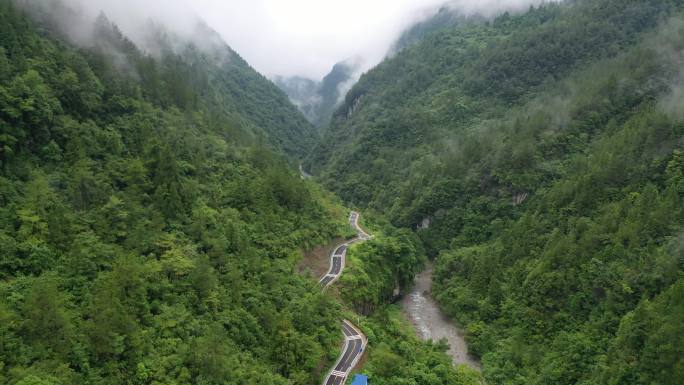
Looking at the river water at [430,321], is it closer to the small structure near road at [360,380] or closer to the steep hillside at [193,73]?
the small structure near road at [360,380]

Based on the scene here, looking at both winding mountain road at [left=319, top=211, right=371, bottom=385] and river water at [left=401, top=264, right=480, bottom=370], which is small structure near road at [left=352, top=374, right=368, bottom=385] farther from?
river water at [left=401, top=264, right=480, bottom=370]

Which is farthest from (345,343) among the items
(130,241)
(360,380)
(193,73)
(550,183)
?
(193,73)

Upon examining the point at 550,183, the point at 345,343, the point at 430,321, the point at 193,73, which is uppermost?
the point at 550,183

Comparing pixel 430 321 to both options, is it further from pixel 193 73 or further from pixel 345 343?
pixel 193 73

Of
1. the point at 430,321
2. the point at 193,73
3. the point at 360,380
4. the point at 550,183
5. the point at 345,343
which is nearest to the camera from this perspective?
the point at 360,380

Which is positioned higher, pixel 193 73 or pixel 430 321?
pixel 193 73

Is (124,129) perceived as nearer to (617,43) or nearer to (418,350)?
(418,350)

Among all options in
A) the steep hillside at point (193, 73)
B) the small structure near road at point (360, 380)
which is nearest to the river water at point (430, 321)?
the small structure near road at point (360, 380)

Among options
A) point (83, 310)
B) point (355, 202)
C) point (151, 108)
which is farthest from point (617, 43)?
point (83, 310)
